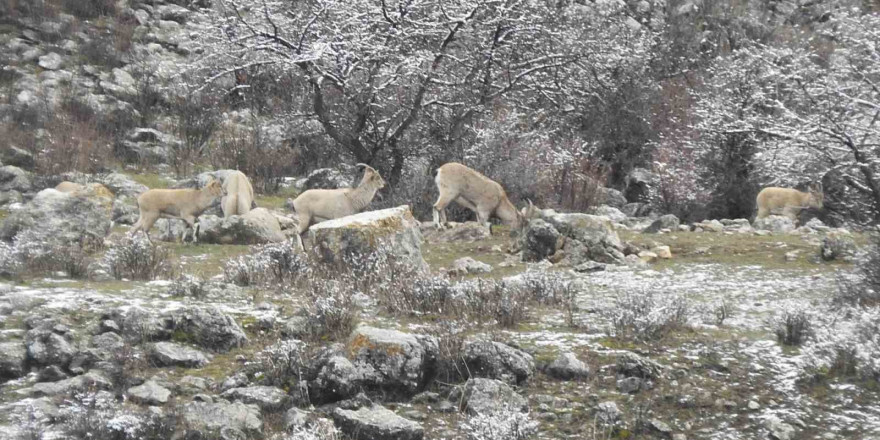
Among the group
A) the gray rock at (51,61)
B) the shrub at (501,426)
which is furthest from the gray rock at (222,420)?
the gray rock at (51,61)

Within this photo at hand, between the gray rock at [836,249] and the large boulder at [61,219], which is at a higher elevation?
the gray rock at [836,249]

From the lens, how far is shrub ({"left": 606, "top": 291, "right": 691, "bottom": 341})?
21.6ft

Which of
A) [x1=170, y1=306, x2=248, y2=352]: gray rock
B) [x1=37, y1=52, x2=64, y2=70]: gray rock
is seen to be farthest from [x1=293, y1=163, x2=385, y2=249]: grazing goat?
[x1=37, y1=52, x2=64, y2=70]: gray rock

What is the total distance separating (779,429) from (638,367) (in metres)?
0.98

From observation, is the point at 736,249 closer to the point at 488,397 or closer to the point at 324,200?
the point at 324,200

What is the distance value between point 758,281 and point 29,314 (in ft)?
21.9

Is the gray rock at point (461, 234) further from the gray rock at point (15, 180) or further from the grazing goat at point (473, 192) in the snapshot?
the gray rock at point (15, 180)

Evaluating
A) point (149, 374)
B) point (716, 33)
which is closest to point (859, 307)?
point (149, 374)

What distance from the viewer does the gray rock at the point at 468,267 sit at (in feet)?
32.5

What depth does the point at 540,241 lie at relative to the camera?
1092 centimetres

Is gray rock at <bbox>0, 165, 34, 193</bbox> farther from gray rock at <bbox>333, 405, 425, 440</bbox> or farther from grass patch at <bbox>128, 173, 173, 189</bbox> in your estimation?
gray rock at <bbox>333, 405, 425, 440</bbox>

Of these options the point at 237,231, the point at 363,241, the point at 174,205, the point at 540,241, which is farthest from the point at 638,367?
the point at 174,205

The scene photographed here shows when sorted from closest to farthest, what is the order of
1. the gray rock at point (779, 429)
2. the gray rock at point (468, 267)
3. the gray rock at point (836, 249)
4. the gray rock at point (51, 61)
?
1. the gray rock at point (779, 429)
2. the gray rock at point (468, 267)
3. the gray rock at point (836, 249)
4. the gray rock at point (51, 61)

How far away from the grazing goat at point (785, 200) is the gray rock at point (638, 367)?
1126cm
